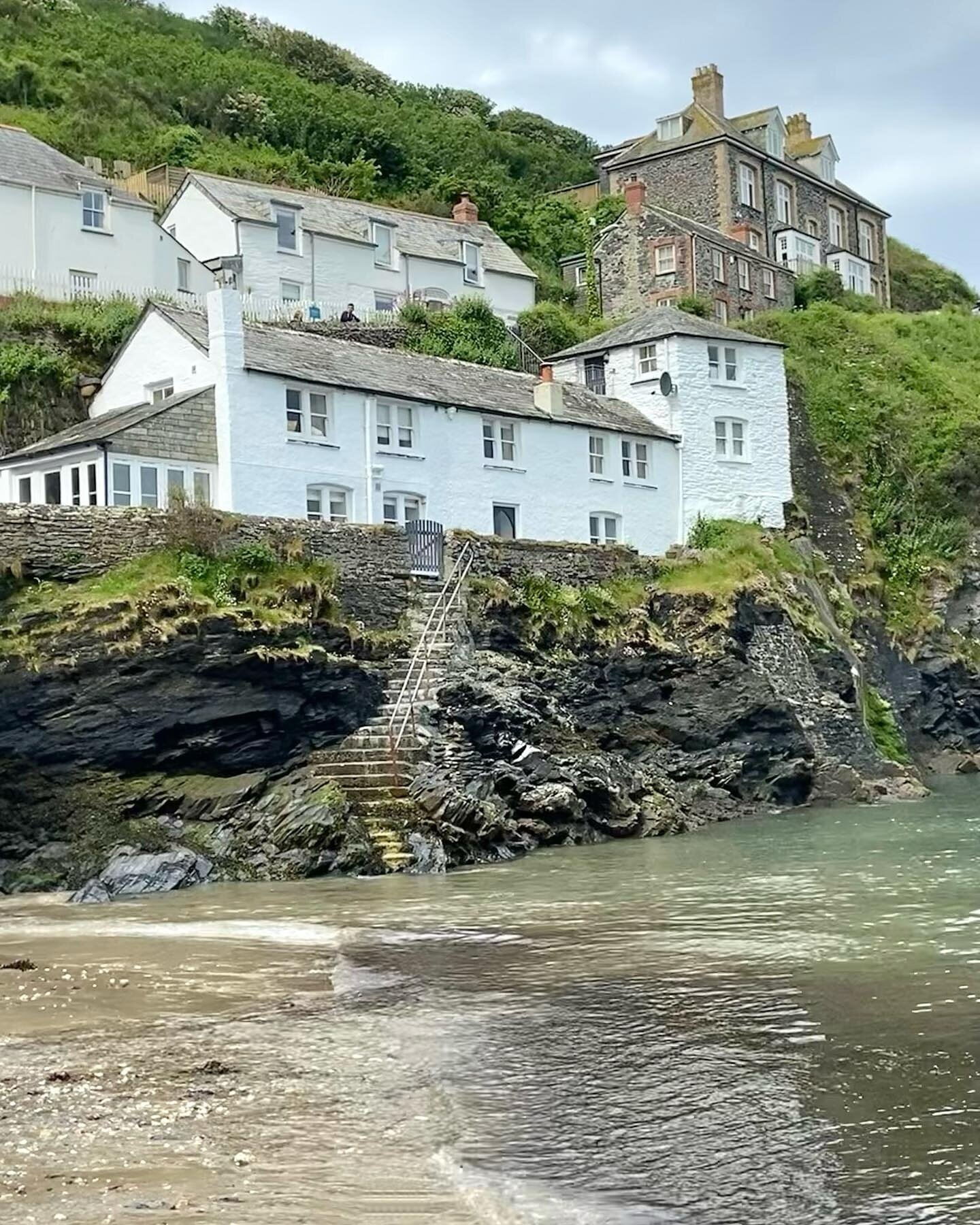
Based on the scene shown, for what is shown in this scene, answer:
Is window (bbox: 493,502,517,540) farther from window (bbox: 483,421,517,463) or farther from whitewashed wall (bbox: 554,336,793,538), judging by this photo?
whitewashed wall (bbox: 554,336,793,538)

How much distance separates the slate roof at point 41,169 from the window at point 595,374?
1631cm

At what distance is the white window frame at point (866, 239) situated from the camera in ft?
265

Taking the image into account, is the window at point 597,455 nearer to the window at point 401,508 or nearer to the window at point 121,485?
the window at point 401,508

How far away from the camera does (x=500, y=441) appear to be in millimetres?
43031

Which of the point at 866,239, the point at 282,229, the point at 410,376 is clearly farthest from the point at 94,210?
the point at 866,239

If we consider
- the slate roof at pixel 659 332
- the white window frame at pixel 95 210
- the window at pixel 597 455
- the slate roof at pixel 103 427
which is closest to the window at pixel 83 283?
the white window frame at pixel 95 210

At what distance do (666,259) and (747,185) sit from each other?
1060 cm

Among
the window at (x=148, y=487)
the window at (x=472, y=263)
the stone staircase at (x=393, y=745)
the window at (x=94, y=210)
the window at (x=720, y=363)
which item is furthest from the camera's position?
the window at (x=472, y=263)

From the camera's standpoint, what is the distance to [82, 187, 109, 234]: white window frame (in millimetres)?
49969

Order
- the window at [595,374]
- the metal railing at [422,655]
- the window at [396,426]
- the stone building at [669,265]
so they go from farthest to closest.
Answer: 1. the stone building at [669,265]
2. the window at [595,374]
3. the window at [396,426]
4. the metal railing at [422,655]

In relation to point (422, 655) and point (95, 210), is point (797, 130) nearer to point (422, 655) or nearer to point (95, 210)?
point (95, 210)

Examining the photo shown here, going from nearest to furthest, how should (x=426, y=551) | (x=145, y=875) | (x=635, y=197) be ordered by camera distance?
(x=145, y=875) < (x=426, y=551) < (x=635, y=197)

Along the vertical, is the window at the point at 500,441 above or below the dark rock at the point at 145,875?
above

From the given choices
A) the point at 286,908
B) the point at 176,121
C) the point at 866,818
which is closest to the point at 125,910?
the point at 286,908
